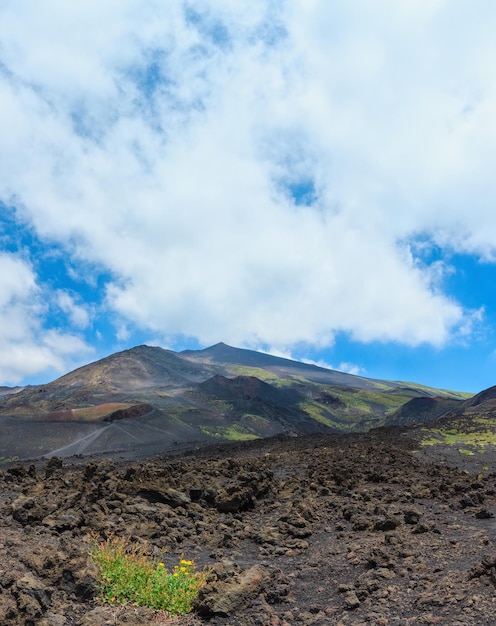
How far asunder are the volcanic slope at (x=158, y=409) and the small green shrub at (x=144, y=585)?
3773 centimetres

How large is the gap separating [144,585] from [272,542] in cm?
362

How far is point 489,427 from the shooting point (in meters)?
29.5

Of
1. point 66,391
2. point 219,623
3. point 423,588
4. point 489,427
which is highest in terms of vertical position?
point 66,391

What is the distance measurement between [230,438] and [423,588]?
5842 centimetres

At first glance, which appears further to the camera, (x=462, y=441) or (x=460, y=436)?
(x=460, y=436)

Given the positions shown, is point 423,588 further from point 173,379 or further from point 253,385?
point 173,379

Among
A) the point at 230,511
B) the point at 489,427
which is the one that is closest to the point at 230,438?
the point at 489,427

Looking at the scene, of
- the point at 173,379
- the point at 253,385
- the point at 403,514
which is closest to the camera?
the point at 403,514

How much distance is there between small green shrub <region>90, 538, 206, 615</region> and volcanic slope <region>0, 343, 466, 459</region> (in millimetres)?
37734

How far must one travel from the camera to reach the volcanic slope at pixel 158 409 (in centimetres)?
4962

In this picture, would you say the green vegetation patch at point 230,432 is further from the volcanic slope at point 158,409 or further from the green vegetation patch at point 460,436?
the green vegetation patch at point 460,436

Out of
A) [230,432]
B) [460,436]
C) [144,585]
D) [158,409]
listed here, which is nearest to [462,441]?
[460,436]

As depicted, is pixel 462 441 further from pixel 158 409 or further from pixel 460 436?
pixel 158 409

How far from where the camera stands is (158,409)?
69125mm
